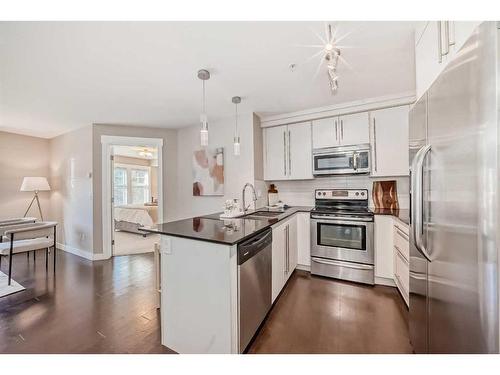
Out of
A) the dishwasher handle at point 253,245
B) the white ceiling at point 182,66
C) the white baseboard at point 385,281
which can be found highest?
the white ceiling at point 182,66

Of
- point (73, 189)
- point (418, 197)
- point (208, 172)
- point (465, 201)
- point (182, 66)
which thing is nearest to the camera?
point (465, 201)

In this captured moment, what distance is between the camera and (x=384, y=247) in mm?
2605

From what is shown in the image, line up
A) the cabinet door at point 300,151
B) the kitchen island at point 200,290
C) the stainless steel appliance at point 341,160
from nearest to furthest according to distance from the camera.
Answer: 1. the kitchen island at point 200,290
2. the stainless steel appliance at point 341,160
3. the cabinet door at point 300,151

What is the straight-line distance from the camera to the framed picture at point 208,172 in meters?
3.65

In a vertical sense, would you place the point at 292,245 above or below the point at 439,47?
below

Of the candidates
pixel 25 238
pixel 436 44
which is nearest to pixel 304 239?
pixel 436 44

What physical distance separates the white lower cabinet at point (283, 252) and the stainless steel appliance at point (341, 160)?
0.89 metres

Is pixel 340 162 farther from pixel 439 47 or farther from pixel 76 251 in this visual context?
pixel 76 251

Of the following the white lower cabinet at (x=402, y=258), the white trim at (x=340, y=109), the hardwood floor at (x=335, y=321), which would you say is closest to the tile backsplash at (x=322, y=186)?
A: the white lower cabinet at (x=402, y=258)

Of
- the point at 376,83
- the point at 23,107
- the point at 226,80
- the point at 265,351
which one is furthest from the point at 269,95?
the point at 23,107

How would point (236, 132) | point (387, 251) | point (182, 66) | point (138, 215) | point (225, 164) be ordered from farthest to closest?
point (138, 215)
point (225, 164)
point (236, 132)
point (387, 251)
point (182, 66)

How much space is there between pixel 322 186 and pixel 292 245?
3.94 ft

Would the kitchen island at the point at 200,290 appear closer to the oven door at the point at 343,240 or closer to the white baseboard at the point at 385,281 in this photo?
the oven door at the point at 343,240

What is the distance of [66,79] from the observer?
2.29 metres
